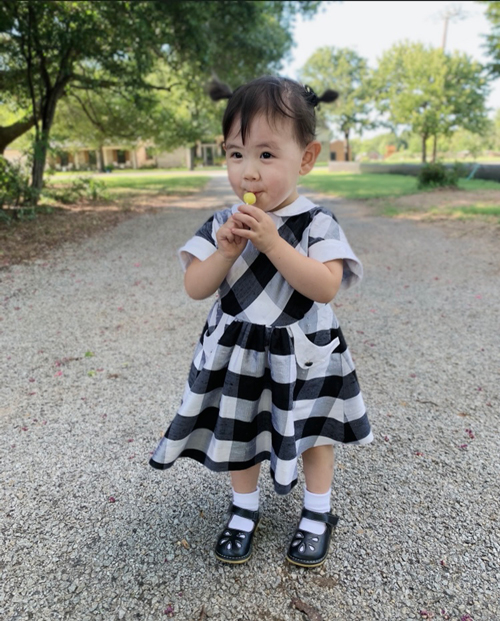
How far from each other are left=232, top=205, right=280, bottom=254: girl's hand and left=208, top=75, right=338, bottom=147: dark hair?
0.72ft

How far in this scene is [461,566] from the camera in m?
1.65

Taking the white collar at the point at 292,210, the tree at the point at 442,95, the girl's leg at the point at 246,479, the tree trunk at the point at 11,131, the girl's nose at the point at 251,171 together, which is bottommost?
the girl's leg at the point at 246,479

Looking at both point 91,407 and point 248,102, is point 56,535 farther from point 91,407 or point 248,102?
point 248,102

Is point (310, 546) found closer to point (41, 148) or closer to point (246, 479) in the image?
point (246, 479)

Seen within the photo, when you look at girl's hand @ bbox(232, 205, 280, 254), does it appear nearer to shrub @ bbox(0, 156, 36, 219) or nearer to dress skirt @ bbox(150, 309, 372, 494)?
dress skirt @ bbox(150, 309, 372, 494)

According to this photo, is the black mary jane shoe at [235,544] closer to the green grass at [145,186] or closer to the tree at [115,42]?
the tree at [115,42]

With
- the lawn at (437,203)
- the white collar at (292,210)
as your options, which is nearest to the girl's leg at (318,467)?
the white collar at (292,210)

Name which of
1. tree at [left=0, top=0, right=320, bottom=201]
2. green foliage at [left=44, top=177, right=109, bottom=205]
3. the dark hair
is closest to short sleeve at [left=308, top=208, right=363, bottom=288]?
the dark hair

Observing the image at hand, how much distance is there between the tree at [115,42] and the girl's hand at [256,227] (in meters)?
8.68

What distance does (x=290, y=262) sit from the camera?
1362mm

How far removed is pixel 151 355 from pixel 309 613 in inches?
Result: 90.5

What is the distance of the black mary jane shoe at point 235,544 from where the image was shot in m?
1.68

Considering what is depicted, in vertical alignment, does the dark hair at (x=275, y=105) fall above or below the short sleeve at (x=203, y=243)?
above

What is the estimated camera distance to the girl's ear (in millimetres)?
1473
